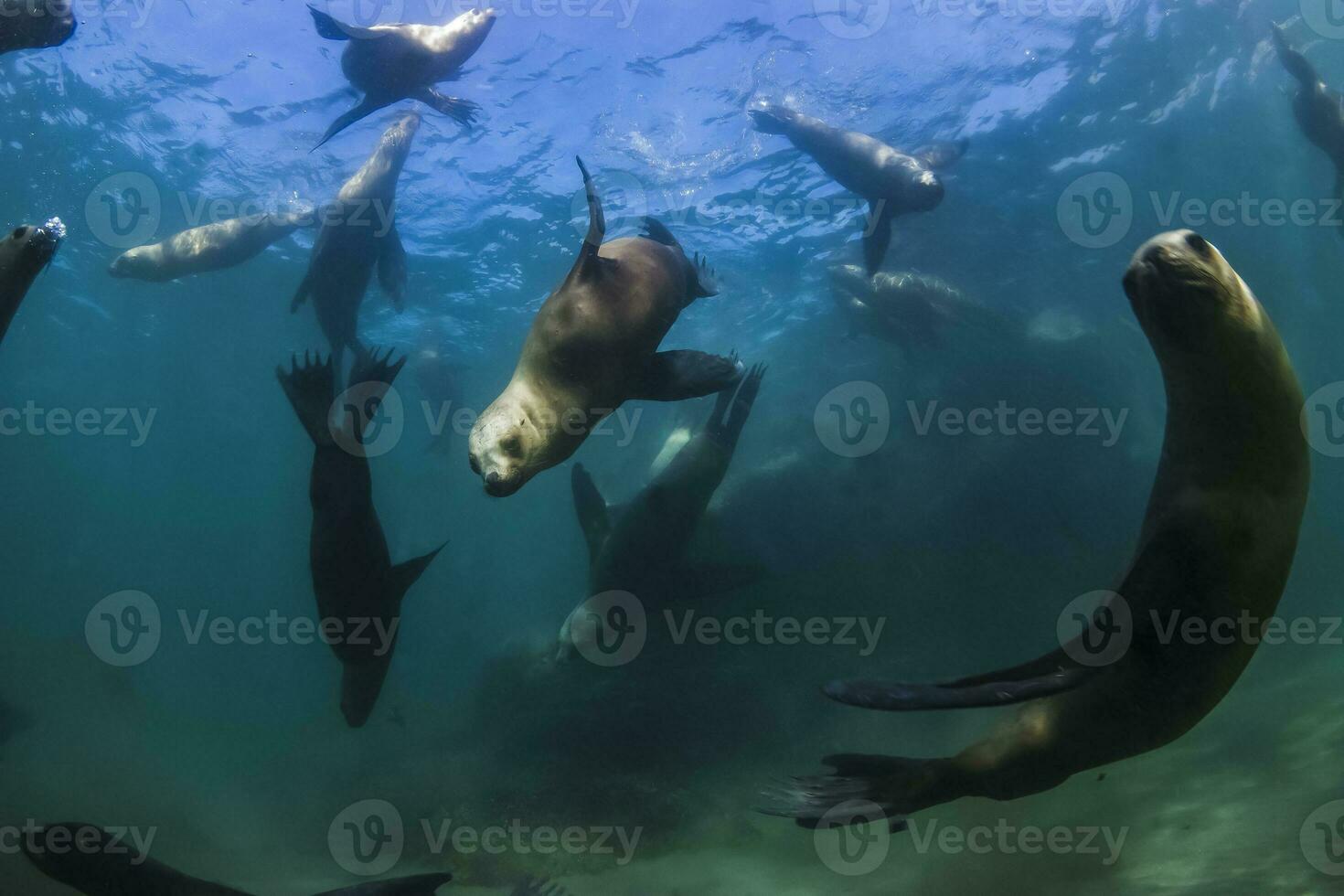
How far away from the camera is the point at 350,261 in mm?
9719

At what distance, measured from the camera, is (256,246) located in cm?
1233

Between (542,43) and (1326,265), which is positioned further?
(1326,265)

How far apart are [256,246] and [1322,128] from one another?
17.4m

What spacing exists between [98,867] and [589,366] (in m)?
4.80

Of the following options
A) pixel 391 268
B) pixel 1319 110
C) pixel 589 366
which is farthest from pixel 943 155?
pixel 589 366

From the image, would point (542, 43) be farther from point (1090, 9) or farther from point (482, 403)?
point (482, 403)

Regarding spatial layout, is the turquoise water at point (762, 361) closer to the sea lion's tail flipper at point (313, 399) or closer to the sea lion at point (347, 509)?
the sea lion at point (347, 509)

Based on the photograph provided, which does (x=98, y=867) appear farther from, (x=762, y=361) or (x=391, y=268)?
(x=762, y=361)

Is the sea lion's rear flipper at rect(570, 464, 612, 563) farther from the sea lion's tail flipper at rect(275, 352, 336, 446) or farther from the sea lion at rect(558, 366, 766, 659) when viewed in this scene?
the sea lion's tail flipper at rect(275, 352, 336, 446)

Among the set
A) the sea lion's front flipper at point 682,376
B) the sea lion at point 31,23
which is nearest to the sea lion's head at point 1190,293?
the sea lion's front flipper at point 682,376

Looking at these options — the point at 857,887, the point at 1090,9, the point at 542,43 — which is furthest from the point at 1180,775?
the point at 542,43

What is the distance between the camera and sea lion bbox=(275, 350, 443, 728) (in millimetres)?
4391

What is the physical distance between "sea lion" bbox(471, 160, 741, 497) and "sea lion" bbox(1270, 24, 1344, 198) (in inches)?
459

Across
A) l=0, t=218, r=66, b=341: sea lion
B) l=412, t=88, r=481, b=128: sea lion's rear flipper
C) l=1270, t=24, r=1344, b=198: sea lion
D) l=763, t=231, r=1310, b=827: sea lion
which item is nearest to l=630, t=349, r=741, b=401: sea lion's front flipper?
l=763, t=231, r=1310, b=827: sea lion
